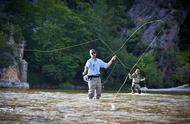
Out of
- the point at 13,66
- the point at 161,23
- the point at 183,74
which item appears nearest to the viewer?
the point at 13,66

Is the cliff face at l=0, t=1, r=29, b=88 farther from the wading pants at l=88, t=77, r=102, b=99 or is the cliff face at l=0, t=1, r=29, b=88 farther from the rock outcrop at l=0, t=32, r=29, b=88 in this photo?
the wading pants at l=88, t=77, r=102, b=99

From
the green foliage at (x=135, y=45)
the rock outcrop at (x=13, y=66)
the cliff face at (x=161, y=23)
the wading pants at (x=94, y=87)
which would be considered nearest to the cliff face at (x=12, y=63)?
the rock outcrop at (x=13, y=66)

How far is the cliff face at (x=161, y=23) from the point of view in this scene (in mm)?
72625

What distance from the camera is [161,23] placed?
244 ft

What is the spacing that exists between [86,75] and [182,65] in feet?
179

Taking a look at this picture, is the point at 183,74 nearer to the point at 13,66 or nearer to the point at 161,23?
the point at 161,23

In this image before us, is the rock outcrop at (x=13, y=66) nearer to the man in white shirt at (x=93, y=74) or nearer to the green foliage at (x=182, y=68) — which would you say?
the green foliage at (x=182, y=68)

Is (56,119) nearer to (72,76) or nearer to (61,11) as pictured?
(72,76)

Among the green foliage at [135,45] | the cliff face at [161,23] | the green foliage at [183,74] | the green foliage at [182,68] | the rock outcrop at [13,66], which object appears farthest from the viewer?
the cliff face at [161,23]

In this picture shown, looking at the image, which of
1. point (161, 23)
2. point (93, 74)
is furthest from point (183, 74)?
point (93, 74)

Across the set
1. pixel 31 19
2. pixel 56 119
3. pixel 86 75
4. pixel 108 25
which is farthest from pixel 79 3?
pixel 56 119

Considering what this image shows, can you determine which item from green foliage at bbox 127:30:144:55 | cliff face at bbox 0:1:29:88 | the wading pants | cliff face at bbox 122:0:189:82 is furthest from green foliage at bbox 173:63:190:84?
the wading pants

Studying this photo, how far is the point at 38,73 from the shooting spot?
62.9 meters

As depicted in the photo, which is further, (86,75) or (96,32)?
(96,32)
